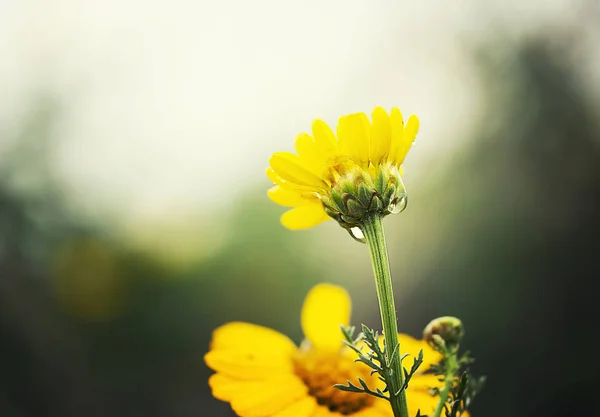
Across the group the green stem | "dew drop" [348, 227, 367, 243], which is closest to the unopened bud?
the green stem

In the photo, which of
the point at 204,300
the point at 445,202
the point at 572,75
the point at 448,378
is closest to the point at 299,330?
the point at 204,300

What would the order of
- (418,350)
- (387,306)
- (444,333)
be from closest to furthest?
(387,306)
(444,333)
(418,350)

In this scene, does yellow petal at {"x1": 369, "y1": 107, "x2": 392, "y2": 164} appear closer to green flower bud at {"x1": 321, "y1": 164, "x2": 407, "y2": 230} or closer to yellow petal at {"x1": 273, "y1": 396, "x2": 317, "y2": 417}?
green flower bud at {"x1": 321, "y1": 164, "x2": 407, "y2": 230}

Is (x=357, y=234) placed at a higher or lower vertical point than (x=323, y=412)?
higher

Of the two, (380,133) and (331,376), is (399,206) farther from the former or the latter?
(331,376)

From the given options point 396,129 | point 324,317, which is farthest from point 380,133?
point 324,317

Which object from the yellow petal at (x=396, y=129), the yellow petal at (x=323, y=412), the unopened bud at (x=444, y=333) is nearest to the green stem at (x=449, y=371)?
the unopened bud at (x=444, y=333)
